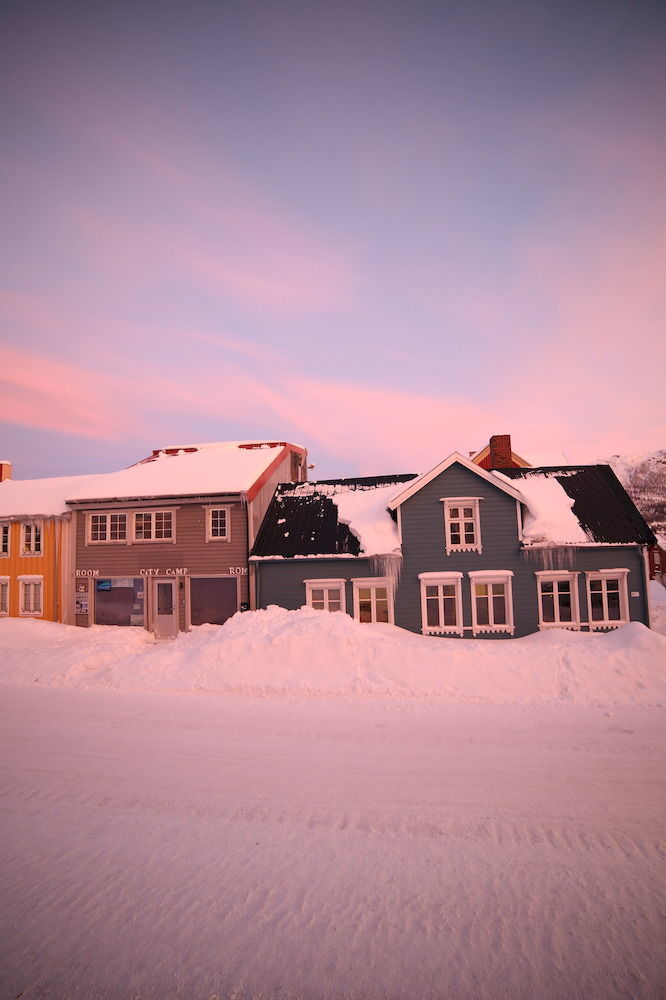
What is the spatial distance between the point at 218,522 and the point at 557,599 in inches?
570

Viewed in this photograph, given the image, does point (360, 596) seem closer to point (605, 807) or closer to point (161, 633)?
point (161, 633)

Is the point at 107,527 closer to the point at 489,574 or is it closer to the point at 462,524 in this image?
the point at 462,524

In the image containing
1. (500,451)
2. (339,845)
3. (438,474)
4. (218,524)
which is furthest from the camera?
(500,451)

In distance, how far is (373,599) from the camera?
20.1 meters

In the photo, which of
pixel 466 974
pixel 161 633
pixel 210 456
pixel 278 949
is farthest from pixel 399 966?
pixel 210 456

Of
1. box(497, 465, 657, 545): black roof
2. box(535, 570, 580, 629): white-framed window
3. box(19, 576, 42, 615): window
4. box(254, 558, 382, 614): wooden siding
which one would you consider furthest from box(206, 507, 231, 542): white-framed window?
box(497, 465, 657, 545): black roof

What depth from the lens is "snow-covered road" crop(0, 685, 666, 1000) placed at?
154 inches

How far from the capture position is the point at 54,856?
533 centimetres

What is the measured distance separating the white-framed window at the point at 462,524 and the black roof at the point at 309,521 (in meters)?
3.73

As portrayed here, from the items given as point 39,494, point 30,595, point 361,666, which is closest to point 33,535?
point 30,595

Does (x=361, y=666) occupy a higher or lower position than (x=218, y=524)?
lower

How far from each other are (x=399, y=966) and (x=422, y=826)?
194cm

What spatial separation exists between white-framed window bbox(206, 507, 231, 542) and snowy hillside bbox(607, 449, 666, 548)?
44.6 m

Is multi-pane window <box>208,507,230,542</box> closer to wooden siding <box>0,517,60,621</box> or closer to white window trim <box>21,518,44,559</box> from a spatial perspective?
wooden siding <box>0,517,60,621</box>
